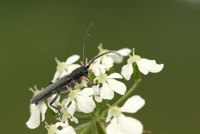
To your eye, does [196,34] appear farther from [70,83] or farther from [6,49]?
[70,83]

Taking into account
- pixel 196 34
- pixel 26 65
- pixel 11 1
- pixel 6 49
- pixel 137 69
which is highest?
pixel 11 1

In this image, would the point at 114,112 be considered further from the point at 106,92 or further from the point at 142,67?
the point at 142,67

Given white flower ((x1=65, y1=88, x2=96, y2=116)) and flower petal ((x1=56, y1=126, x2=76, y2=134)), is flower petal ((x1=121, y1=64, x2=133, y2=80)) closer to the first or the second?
white flower ((x1=65, y1=88, x2=96, y2=116))

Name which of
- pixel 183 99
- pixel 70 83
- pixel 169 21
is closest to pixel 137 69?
pixel 70 83

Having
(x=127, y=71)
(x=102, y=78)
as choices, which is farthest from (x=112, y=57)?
(x=102, y=78)

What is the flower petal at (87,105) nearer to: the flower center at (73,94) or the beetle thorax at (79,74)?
the flower center at (73,94)
